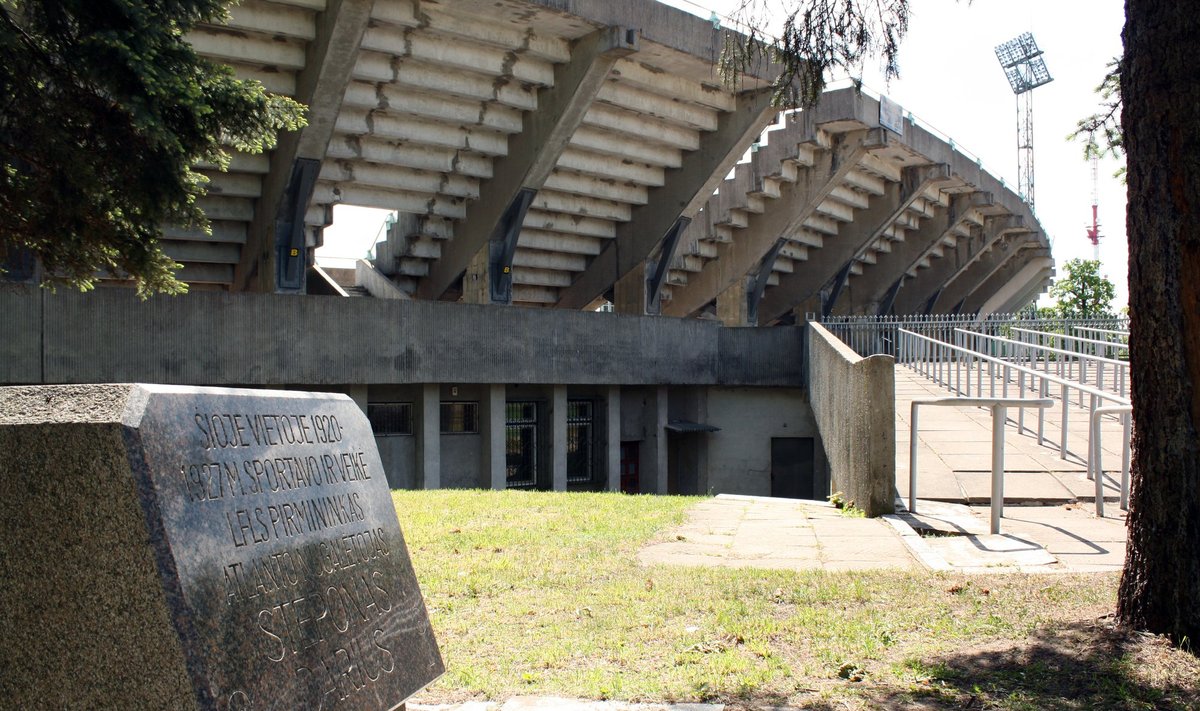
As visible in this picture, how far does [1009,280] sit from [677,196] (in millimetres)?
33990

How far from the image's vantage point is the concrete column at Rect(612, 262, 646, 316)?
101 feet

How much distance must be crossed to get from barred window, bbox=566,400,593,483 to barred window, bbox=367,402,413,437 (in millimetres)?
4635

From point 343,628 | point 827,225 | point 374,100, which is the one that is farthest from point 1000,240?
point 343,628

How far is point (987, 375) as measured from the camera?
22.0 meters

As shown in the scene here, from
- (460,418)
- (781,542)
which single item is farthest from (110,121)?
(460,418)

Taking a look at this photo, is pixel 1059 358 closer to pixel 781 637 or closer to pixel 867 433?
pixel 867 433

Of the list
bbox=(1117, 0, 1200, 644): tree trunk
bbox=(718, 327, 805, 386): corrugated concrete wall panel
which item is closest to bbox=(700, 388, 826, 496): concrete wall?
bbox=(718, 327, 805, 386): corrugated concrete wall panel

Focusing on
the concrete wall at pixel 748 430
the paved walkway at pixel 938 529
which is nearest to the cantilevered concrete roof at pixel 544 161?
the concrete wall at pixel 748 430

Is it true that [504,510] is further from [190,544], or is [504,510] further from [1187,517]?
[190,544]

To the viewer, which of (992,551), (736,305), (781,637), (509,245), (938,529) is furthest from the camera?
(736,305)

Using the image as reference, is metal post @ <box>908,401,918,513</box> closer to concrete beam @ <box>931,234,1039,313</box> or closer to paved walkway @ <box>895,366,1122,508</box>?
paved walkway @ <box>895,366,1122,508</box>

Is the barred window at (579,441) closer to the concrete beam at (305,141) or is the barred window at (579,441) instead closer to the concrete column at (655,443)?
the concrete column at (655,443)

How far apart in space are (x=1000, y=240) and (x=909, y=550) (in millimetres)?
45778

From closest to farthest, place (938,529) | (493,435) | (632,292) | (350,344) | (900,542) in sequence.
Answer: (900,542), (938,529), (350,344), (493,435), (632,292)
